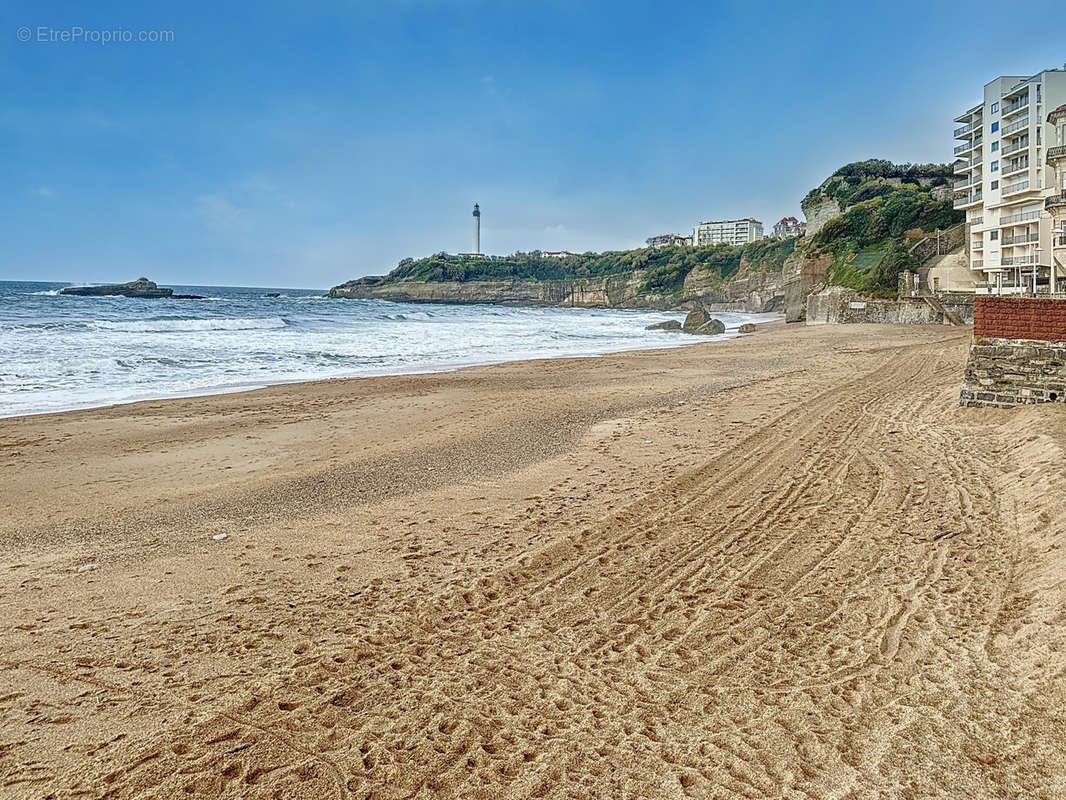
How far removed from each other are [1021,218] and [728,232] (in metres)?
127

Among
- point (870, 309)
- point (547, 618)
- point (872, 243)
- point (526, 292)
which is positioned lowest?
point (547, 618)

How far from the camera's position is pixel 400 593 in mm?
4965

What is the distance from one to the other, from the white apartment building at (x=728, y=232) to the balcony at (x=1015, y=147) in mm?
117657

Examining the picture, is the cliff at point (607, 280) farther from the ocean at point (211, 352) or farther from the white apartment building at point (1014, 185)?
the ocean at point (211, 352)

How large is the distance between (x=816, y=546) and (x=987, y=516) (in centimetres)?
182

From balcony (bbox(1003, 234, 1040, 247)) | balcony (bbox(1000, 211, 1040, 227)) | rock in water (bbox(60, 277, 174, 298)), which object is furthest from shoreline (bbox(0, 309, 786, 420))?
rock in water (bbox(60, 277, 174, 298))

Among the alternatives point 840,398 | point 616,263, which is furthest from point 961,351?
point 616,263

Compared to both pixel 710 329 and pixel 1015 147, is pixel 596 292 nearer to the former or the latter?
pixel 1015 147

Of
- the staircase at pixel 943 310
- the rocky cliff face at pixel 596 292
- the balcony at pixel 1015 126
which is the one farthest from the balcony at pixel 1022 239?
the rocky cliff face at pixel 596 292

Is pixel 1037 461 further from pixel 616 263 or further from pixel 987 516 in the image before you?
pixel 616 263

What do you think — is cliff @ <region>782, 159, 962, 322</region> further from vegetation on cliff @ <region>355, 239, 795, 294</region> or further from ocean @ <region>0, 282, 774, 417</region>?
vegetation on cliff @ <region>355, 239, 795, 294</region>

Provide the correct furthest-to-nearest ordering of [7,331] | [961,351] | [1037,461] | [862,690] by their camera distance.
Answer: [7,331], [961,351], [1037,461], [862,690]

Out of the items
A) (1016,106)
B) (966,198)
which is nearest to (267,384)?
(1016,106)

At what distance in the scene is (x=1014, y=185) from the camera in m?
41.7
